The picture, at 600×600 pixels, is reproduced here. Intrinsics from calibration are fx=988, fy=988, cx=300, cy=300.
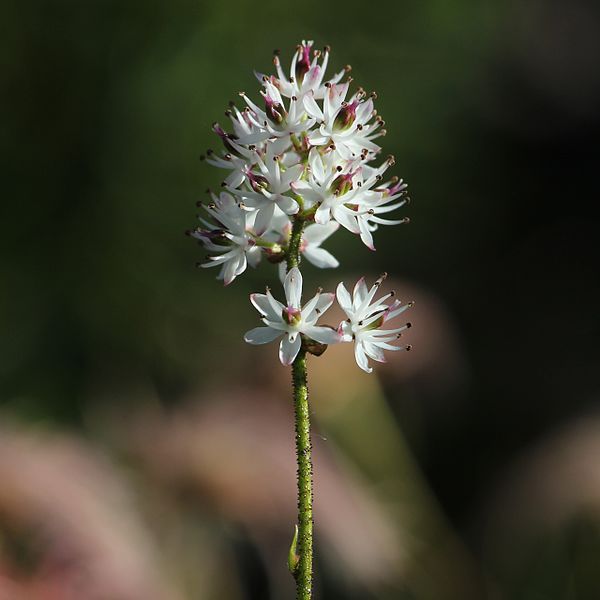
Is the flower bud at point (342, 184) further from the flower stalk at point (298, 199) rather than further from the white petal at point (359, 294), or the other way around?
the white petal at point (359, 294)

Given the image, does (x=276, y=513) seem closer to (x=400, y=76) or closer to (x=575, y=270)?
(x=400, y=76)

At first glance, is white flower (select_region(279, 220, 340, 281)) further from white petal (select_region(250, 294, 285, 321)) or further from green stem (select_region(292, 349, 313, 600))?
green stem (select_region(292, 349, 313, 600))

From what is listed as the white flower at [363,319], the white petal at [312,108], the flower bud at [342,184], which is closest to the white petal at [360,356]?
the white flower at [363,319]

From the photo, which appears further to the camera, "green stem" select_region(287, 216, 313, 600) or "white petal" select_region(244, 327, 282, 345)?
"white petal" select_region(244, 327, 282, 345)

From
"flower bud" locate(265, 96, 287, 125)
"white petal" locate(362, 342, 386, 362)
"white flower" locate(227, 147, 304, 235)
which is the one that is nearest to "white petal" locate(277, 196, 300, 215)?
"white flower" locate(227, 147, 304, 235)

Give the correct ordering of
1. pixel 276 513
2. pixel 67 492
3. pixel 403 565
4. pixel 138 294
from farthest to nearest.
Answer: pixel 138 294, pixel 403 565, pixel 276 513, pixel 67 492

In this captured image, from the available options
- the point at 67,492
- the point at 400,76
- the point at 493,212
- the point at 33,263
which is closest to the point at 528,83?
the point at 493,212

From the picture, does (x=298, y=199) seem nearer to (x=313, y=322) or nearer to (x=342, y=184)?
(x=342, y=184)
